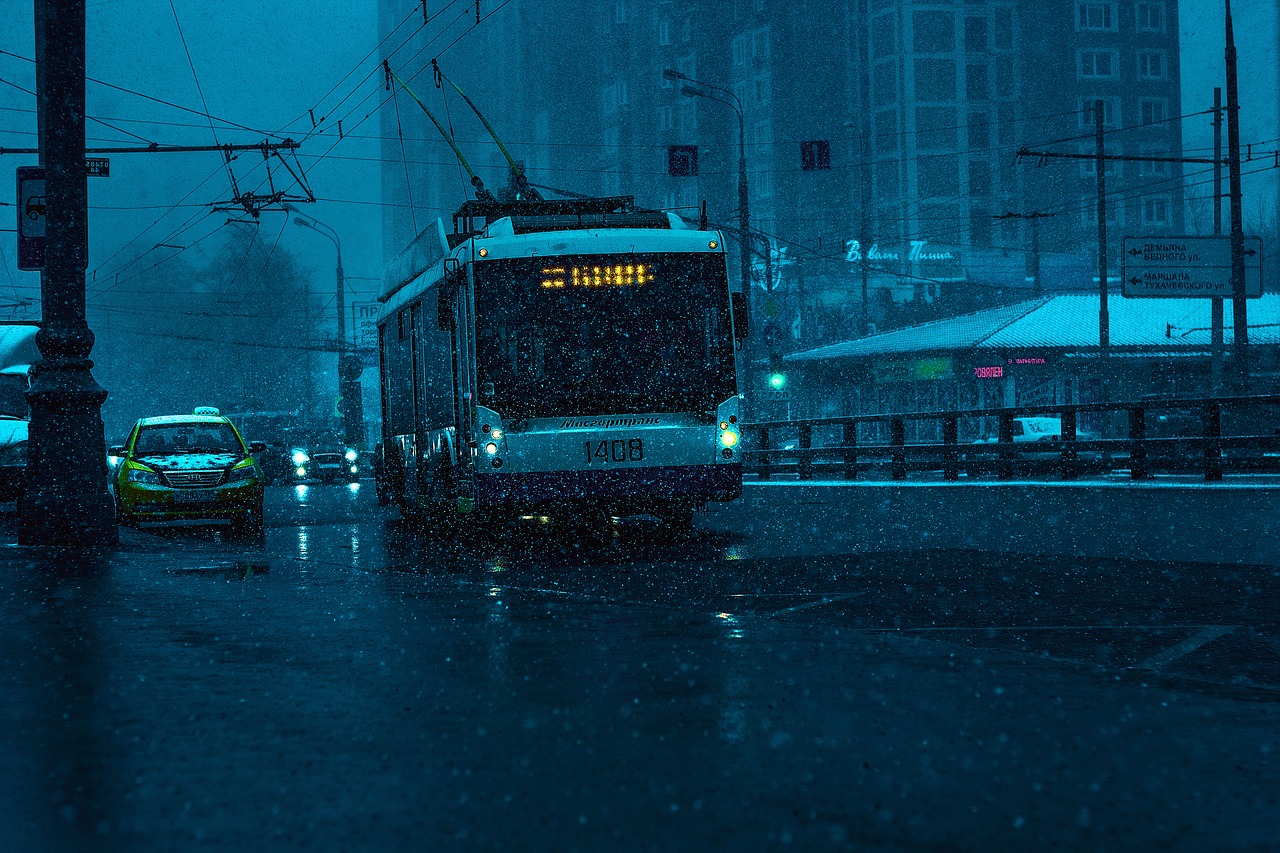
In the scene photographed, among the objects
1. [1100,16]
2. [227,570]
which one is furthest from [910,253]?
[227,570]

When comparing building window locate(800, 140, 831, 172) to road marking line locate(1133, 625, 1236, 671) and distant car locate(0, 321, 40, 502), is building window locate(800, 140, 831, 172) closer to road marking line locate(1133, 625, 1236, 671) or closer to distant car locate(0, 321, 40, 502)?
distant car locate(0, 321, 40, 502)

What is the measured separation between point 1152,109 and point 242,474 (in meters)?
93.7

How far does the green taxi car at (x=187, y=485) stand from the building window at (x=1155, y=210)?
91.1m

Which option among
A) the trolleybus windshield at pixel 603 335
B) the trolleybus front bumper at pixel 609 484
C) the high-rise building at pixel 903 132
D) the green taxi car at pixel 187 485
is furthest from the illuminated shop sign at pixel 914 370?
the trolleybus front bumper at pixel 609 484

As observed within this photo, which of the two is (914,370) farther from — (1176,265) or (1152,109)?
(1152,109)

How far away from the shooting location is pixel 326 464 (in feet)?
156

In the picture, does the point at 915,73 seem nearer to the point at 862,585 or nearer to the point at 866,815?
the point at 862,585

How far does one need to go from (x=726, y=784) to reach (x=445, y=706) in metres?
1.65

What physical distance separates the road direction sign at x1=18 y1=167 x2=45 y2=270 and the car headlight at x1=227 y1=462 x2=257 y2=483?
5.13 metres

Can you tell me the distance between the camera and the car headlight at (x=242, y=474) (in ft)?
65.0

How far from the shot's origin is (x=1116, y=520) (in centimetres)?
1612

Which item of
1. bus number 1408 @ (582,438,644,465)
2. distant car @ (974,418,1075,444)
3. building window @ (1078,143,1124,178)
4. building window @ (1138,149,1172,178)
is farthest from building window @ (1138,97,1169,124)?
bus number 1408 @ (582,438,644,465)

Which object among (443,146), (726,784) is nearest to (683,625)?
(726,784)

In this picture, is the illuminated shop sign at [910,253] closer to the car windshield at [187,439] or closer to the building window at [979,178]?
the building window at [979,178]
